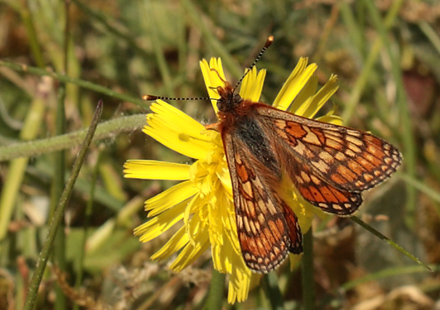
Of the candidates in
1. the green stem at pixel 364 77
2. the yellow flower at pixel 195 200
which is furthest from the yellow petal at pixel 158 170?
the green stem at pixel 364 77

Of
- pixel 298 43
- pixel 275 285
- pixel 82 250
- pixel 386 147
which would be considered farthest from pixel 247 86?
pixel 298 43

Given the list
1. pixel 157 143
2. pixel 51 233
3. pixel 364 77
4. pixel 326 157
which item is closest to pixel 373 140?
pixel 326 157

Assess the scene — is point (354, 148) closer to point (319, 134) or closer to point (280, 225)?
point (319, 134)

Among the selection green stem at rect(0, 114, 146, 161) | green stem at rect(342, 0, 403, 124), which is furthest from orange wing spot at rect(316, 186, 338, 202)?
green stem at rect(342, 0, 403, 124)

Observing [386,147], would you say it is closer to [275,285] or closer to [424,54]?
[275,285]

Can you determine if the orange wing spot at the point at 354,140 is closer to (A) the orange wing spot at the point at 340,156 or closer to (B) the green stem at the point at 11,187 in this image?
(A) the orange wing spot at the point at 340,156

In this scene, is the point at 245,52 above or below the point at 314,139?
above
